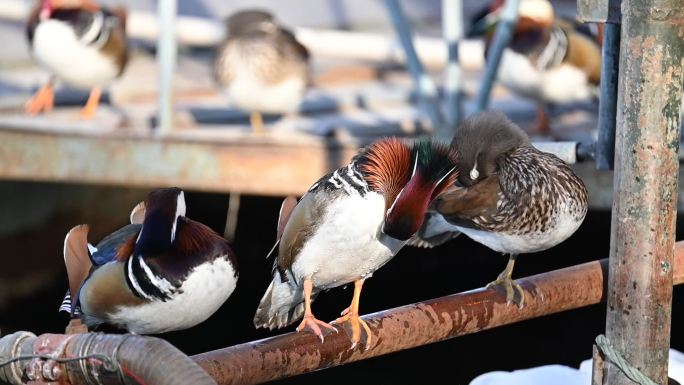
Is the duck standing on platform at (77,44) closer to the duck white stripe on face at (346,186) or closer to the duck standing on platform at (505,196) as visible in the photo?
the duck standing on platform at (505,196)

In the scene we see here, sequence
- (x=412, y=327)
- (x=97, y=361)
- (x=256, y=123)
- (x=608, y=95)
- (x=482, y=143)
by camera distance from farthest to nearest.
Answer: (x=256, y=123) < (x=482, y=143) < (x=608, y=95) < (x=412, y=327) < (x=97, y=361)

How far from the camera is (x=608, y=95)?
8.75ft

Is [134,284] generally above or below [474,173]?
below

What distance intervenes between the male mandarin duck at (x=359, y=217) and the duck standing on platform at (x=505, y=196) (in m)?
0.28

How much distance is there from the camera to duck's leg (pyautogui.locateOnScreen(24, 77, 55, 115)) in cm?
547

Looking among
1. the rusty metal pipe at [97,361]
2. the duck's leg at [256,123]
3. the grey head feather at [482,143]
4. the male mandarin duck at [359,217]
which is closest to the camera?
the rusty metal pipe at [97,361]

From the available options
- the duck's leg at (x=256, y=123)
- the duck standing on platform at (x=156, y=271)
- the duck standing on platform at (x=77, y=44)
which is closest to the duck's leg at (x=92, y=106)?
the duck standing on platform at (x=77, y=44)

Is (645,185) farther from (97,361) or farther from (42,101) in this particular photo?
(42,101)

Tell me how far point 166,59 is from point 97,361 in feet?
10.7

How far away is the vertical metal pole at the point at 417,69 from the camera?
4.76m

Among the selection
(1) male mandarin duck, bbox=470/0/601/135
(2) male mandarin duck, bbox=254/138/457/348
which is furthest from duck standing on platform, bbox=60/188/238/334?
(1) male mandarin duck, bbox=470/0/601/135

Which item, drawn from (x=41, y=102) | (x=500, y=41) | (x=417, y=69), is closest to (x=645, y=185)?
(x=500, y=41)

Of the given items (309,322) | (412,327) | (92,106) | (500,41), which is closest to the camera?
(412,327)

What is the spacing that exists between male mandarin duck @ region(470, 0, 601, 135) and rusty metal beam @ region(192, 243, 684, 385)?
114 inches
